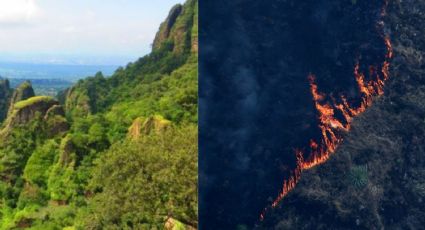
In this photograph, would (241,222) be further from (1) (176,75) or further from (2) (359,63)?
(1) (176,75)

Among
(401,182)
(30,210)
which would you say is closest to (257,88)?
(401,182)

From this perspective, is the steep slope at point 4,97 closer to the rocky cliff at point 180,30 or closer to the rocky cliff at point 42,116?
the rocky cliff at point 180,30

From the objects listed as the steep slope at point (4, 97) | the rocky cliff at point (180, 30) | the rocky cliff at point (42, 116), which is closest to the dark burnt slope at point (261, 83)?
the rocky cliff at point (42, 116)

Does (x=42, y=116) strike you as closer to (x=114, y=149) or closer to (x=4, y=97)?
(x=114, y=149)

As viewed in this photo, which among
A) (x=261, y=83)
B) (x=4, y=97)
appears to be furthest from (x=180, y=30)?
(x=261, y=83)

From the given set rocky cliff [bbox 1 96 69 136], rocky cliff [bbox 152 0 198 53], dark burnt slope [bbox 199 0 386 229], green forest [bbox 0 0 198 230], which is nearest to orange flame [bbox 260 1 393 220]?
dark burnt slope [bbox 199 0 386 229]
